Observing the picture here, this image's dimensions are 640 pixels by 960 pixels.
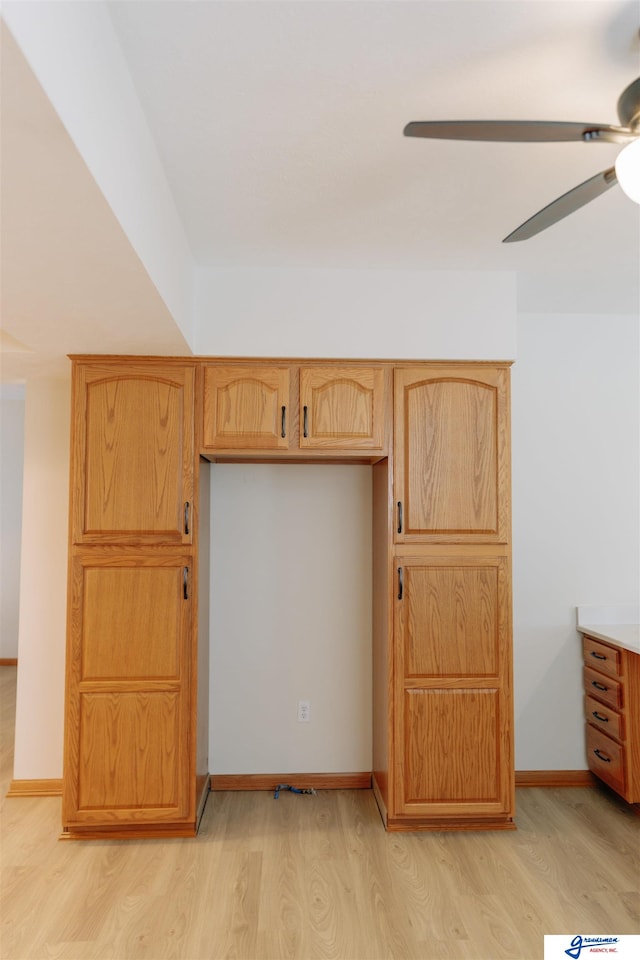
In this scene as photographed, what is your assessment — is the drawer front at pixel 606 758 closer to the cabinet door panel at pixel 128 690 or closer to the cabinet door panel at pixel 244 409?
the cabinet door panel at pixel 128 690

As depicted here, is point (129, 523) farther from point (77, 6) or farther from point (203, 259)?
point (77, 6)

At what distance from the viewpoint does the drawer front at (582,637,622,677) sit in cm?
330

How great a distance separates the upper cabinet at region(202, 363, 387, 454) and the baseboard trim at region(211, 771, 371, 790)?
1.76 meters

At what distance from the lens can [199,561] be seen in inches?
125

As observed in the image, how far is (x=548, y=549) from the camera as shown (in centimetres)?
370

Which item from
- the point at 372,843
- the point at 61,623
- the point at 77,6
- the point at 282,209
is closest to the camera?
the point at 77,6

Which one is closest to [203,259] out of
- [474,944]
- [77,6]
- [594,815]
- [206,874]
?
[77,6]

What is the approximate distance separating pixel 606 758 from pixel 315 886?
168 centimetres

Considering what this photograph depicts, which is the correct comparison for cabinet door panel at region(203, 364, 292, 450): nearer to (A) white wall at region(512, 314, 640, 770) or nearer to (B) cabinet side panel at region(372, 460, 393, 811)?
(B) cabinet side panel at region(372, 460, 393, 811)

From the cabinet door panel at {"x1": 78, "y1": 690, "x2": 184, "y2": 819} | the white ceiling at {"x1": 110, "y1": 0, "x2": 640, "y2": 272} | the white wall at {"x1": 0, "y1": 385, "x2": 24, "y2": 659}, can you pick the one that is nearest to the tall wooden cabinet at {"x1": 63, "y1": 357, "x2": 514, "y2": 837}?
the cabinet door panel at {"x1": 78, "y1": 690, "x2": 184, "y2": 819}

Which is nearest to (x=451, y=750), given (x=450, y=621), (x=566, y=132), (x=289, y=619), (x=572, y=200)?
(x=450, y=621)

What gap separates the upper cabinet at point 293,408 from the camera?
3082 millimetres

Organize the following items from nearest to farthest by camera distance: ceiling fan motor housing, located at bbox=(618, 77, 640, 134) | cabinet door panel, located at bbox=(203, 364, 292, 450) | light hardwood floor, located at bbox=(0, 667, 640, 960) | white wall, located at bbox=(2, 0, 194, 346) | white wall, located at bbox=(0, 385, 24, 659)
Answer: white wall, located at bbox=(2, 0, 194, 346)
ceiling fan motor housing, located at bbox=(618, 77, 640, 134)
light hardwood floor, located at bbox=(0, 667, 640, 960)
cabinet door panel, located at bbox=(203, 364, 292, 450)
white wall, located at bbox=(0, 385, 24, 659)

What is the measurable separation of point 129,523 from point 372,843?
1.79 meters
